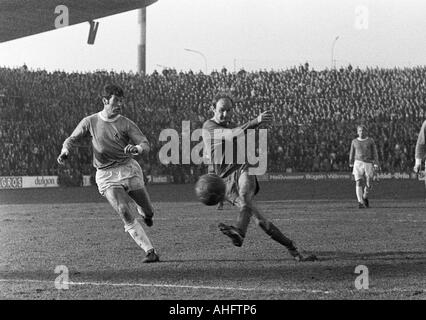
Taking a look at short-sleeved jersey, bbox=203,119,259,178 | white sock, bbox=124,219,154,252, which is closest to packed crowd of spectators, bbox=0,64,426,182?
white sock, bbox=124,219,154,252

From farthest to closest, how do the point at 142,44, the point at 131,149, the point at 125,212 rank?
the point at 142,44, the point at 125,212, the point at 131,149

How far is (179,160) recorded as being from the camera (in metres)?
40.5

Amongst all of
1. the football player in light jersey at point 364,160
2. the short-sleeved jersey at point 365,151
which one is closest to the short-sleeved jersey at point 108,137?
the football player in light jersey at point 364,160

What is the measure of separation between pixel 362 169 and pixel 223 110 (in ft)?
40.2

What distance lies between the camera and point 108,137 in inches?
422

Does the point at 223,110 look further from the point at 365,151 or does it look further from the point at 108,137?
the point at 365,151

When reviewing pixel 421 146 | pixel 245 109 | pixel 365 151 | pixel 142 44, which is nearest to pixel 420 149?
pixel 421 146

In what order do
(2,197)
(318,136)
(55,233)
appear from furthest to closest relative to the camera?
(318,136) < (2,197) < (55,233)

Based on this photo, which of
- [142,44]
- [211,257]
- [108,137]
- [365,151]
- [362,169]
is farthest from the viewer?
[142,44]

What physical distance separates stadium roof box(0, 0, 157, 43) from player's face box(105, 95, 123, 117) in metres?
21.2

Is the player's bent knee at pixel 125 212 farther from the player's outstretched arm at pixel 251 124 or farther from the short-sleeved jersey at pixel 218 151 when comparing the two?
the player's outstretched arm at pixel 251 124
